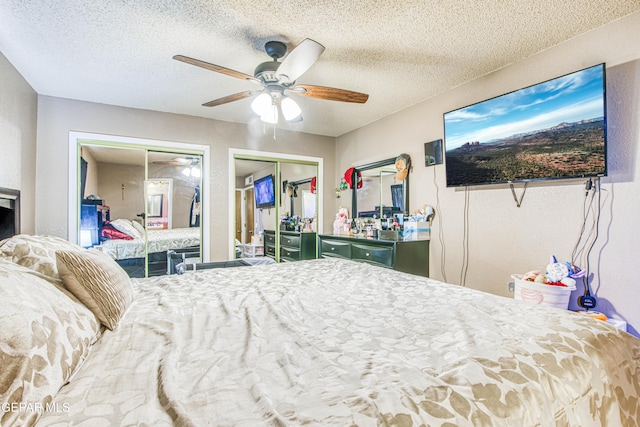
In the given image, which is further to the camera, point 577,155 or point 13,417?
point 577,155

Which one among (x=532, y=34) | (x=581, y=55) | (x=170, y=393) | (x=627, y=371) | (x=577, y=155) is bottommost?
(x=627, y=371)

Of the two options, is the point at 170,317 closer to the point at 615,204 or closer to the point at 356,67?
Answer: the point at 356,67

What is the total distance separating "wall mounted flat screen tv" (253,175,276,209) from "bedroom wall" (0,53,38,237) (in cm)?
231

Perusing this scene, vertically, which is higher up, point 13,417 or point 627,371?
point 13,417

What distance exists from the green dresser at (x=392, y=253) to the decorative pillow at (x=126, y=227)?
2466 millimetres

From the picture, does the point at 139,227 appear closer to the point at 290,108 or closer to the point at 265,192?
the point at 265,192

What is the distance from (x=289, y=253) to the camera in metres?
4.36

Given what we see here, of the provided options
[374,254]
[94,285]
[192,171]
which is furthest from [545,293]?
[192,171]

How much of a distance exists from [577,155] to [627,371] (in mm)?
1523

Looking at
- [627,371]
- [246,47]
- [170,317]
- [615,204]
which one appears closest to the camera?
[627,371]

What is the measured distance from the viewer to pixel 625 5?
1753 mm

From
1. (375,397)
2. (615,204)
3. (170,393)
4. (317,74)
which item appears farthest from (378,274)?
(317,74)

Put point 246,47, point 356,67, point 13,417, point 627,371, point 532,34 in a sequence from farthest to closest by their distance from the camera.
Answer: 1. point 356,67
2. point 246,47
3. point 532,34
4. point 627,371
5. point 13,417

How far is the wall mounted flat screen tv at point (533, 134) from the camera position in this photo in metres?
1.87
